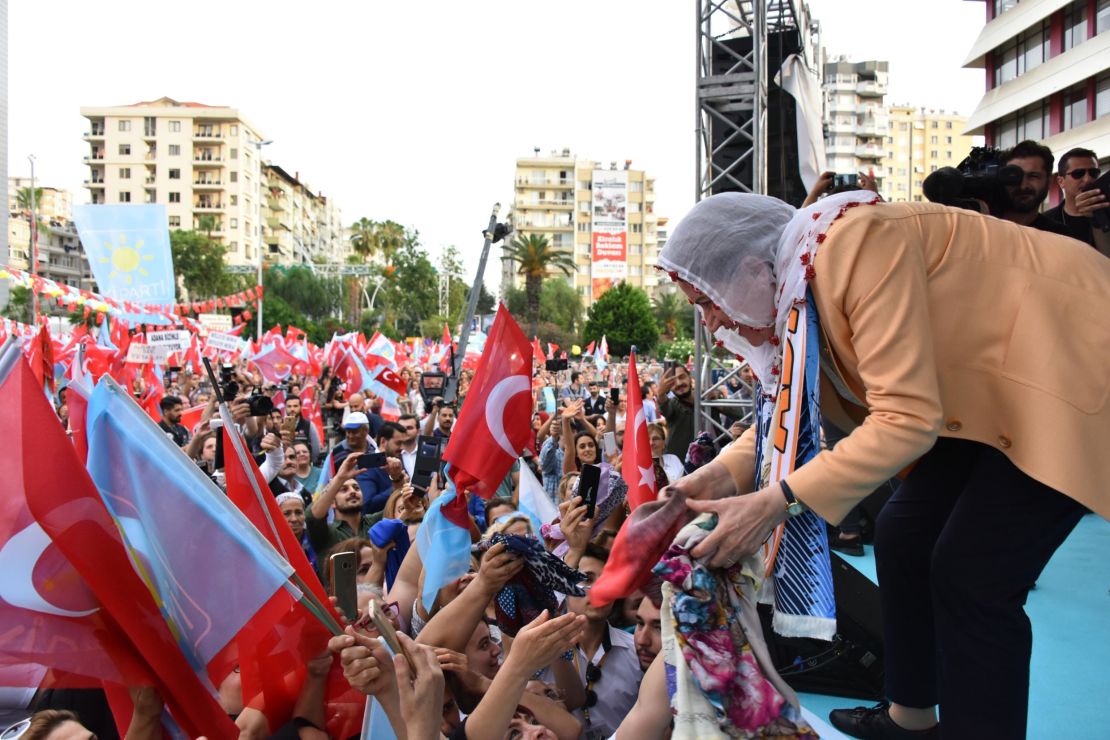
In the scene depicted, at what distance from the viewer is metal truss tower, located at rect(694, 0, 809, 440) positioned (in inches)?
332

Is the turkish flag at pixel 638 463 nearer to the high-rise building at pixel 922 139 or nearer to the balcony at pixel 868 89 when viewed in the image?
the balcony at pixel 868 89

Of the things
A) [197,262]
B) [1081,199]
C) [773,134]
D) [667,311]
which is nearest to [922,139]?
[667,311]

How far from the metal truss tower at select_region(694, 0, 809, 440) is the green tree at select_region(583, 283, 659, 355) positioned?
54678 millimetres

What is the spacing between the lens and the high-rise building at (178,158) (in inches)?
3748

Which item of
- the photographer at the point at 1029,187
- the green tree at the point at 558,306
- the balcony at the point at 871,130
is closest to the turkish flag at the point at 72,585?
the photographer at the point at 1029,187

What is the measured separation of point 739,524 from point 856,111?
11421cm

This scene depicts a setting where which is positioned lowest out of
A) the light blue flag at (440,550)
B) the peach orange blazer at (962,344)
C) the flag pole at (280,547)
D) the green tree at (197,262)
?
the light blue flag at (440,550)

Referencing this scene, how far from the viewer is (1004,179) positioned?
2.75 metres

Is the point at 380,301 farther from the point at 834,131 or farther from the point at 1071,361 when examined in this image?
the point at 1071,361

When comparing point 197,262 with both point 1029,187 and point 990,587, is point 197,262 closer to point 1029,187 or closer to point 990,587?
point 1029,187

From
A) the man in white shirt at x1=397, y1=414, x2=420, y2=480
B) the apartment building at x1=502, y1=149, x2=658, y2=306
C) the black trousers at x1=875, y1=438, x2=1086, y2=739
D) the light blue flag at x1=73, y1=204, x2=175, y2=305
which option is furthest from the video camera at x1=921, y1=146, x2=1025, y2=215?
the apartment building at x1=502, y1=149, x2=658, y2=306

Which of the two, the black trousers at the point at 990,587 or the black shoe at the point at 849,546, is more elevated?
the black trousers at the point at 990,587

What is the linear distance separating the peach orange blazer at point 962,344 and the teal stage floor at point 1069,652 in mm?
1115

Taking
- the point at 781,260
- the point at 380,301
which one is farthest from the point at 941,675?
the point at 380,301
